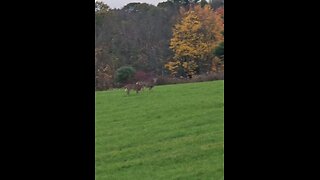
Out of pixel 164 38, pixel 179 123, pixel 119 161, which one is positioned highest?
pixel 164 38

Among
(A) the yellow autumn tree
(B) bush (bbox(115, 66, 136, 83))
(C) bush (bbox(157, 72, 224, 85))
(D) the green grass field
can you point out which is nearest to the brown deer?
(D) the green grass field

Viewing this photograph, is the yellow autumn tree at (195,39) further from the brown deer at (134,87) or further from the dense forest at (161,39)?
the brown deer at (134,87)

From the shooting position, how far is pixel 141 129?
700 centimetres

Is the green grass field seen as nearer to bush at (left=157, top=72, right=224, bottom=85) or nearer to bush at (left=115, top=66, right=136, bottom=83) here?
bush at (left=157, top=72, right=224, bottom=85)

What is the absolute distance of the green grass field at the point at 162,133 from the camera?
20.8 feet

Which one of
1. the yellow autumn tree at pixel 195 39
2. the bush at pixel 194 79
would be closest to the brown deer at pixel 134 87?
the bush at pixel 194 79

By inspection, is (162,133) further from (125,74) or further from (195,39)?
(195,39)

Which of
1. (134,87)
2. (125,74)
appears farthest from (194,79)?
(134,87)

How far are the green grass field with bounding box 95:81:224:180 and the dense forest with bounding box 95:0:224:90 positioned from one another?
566 mm

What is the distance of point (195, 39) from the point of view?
5.49 meters
